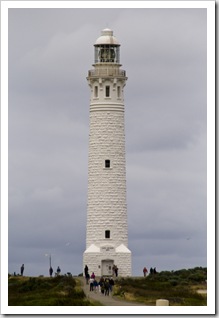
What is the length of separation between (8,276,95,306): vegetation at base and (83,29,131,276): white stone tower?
4.57m

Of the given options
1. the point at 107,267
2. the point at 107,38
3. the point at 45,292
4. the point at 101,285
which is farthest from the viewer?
the point at 107,38

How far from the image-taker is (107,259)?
76.2 m

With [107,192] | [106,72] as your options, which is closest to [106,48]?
[106,72]

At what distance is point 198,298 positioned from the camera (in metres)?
57.7

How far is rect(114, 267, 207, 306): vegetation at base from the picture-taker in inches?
2253

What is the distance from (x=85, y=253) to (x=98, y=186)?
304cm

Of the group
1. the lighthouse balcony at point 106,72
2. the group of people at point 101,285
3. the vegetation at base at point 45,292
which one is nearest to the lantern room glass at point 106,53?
the lighthouse balcony at point 106,72

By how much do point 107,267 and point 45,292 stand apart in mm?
14327

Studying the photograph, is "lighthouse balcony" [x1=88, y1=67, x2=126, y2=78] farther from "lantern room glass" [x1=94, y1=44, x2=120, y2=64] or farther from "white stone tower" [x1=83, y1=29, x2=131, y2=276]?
"white stone tower" [x1=83, y1=29, x2=131, y2=276]

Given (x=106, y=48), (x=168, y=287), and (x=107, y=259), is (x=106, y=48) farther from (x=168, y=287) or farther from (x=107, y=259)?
(x=168, y=287)

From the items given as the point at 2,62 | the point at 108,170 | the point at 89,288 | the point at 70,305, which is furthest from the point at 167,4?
the point at 108,170

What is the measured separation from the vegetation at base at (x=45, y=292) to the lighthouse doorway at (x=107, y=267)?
178 inches

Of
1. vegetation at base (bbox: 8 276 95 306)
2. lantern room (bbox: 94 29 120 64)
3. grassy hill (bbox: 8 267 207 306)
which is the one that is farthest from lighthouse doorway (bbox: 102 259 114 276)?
lantern room (bbox: 94 29 120 64)

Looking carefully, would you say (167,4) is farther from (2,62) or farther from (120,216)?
(120,216)
